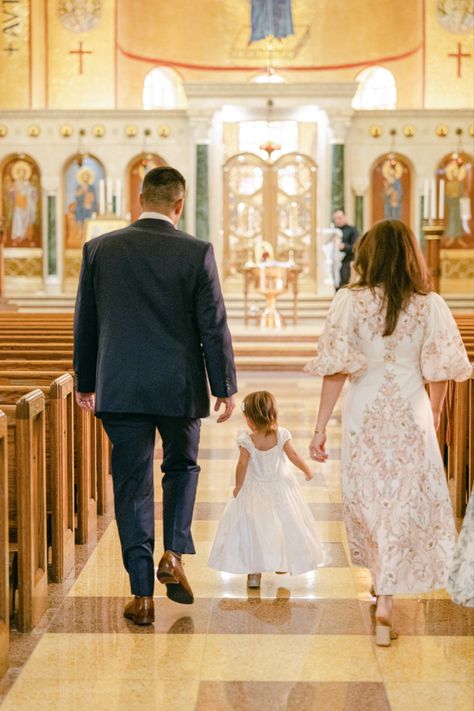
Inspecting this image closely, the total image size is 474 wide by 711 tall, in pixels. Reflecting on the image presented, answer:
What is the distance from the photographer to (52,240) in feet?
62.2

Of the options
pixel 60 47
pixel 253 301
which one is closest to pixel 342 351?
pixel 253 301

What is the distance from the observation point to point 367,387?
12.4ft

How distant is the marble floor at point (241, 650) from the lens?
325cm

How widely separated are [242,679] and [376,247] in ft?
5.04

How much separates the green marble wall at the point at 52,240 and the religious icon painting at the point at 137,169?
1358mm

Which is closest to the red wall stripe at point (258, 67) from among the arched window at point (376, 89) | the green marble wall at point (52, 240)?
the arched window at point (376, 89)

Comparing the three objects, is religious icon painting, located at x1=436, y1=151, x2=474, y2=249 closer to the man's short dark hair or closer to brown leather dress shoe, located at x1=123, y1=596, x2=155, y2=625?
the man's short dark hair

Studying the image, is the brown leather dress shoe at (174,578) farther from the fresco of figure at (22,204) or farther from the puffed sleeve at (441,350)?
the fresco of figure at (22,204)

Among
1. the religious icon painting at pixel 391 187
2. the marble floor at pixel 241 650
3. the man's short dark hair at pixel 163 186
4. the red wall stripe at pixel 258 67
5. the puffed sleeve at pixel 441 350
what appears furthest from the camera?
the red wall stripe at pixel 258 67

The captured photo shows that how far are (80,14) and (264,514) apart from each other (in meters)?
17.7

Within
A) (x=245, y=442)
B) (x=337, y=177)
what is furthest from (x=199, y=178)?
(x=245, y=442)

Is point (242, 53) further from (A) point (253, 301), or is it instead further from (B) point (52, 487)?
(B) point (52, 487)

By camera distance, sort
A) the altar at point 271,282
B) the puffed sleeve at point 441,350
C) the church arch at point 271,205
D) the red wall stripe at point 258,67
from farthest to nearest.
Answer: the red wall stripe at point 258,67 → the church arch at point 271,205 → the altar at point 271,282 → the puffed sleeve at point 441,350

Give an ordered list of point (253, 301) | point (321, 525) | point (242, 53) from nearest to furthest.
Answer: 1. point (321, 525)
2. point (253, 301)
3. point (242, 53)
